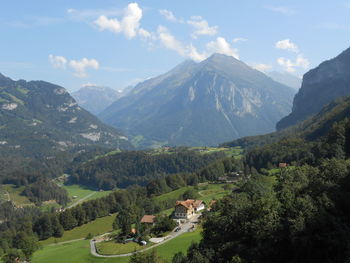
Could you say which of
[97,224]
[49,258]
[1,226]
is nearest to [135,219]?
[49,258]

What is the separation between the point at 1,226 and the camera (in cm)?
15175

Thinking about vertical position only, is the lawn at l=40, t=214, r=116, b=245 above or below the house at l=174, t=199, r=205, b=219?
below

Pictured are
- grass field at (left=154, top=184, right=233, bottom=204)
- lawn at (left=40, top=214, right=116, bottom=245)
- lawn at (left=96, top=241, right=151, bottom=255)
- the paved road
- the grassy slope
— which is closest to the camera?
the grassy slope

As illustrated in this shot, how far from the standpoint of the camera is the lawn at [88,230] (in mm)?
113438

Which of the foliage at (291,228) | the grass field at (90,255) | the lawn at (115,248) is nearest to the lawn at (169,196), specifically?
the grass field at (90,255)

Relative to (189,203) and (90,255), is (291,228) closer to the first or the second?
(90,255)

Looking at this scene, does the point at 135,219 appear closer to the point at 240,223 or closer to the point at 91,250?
the point at 91,250

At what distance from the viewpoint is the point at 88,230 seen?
11856cm

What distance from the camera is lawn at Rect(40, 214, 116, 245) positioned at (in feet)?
372

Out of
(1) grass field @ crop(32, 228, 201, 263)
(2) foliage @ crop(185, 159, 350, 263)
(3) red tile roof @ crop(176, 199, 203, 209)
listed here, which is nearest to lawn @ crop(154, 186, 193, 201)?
(3) red tile roof @ crop(176, 199, 203, 209)

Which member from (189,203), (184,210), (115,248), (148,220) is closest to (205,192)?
(189,203)

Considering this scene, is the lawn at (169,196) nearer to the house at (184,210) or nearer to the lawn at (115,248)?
the house at (184,210)

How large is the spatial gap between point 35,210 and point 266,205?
181888mm

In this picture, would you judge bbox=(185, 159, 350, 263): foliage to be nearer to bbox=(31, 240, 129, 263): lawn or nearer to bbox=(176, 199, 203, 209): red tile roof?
bbox=(31, 240, 129, 263): lawn
